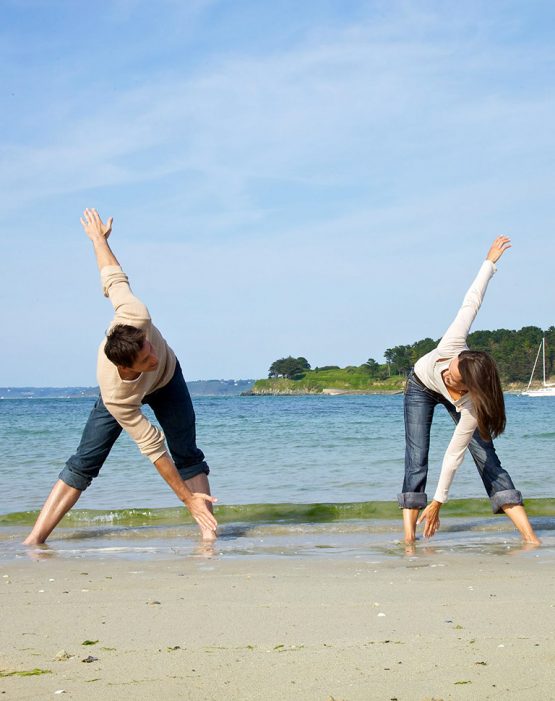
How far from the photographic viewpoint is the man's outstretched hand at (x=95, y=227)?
15.8ft

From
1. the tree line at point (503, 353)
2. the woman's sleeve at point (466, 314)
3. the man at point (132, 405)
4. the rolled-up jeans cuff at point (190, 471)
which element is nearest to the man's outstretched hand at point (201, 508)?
the man at point (132, 405)

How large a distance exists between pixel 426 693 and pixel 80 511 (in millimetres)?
5360

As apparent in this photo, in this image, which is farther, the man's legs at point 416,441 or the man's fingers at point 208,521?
the man's legs at point 416,441

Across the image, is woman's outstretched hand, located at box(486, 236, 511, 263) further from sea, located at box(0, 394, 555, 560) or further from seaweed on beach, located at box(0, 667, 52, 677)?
seaweed on beach, located at box(0, 667, 52, 677)

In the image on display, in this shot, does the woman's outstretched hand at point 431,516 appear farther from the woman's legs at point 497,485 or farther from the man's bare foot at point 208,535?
the man's bare foot at point 208,535

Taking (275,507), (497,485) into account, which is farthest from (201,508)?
(275,507)

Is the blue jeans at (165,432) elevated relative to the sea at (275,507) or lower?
elevated

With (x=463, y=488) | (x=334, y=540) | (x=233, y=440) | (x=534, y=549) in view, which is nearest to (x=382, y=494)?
(x=463, y=488)

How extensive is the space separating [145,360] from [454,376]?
1.88 metres

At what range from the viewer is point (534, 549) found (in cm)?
531

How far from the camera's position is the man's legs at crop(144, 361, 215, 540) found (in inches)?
207

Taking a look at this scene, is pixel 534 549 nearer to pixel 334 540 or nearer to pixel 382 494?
pixel 334 540

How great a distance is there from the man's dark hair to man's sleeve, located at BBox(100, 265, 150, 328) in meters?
0.18

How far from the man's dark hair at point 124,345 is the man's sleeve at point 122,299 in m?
0.18
